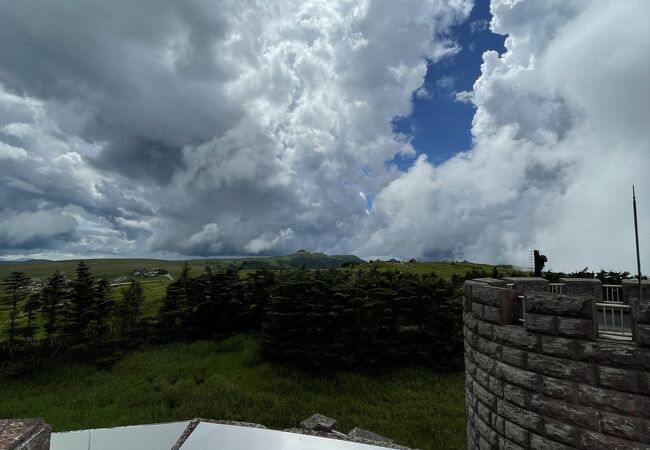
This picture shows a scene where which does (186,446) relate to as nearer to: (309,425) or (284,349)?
(309,425)

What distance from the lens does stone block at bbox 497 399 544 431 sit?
208 inches

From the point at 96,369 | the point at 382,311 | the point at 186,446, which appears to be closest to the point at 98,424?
the point at 96,369

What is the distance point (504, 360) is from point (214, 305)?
21187mm

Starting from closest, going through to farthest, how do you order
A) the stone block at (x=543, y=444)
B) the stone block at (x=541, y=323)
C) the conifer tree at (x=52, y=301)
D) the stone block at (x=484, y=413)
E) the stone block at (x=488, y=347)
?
the stone block at (x=543, y=444), the stone block at (x=541, y=323), the stone block at (x=488, y=347), the stone block at (x=484, y=413), the conifer tree at (x=52, y=301)

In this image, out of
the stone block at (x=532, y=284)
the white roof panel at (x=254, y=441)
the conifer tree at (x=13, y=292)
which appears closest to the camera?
the white roof panel at (x=254, y=441)

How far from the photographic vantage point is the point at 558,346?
5.07 metres

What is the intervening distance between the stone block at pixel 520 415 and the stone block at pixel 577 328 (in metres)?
1.41

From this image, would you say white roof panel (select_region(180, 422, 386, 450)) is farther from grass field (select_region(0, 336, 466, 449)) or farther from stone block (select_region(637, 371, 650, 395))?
grass field (select_region(0, 336, 466, 449))

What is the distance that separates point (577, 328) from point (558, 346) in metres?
0.39

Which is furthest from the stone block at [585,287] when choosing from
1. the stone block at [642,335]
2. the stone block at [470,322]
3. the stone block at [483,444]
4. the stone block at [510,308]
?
the stone block at [642,335]

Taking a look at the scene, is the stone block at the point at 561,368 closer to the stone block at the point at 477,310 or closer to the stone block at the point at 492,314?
the stone block at the point at 492,314

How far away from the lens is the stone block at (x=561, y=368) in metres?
4.79

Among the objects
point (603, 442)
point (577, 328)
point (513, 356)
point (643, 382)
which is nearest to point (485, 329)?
point (513, 356)

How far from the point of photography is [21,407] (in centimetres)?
1590
